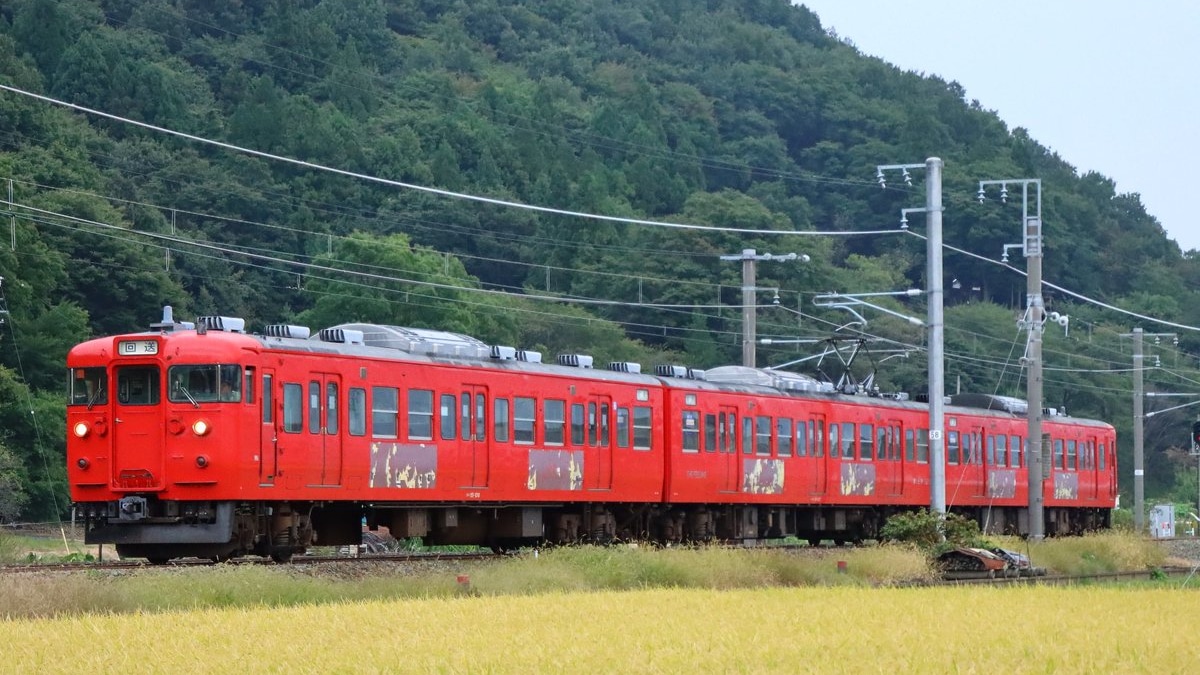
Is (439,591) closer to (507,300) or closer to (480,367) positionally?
(480,367)

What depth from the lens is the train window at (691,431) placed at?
3316 centimetres

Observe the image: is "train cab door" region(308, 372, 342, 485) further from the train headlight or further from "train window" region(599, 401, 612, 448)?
"train window" region(599, 401, 612, 448)

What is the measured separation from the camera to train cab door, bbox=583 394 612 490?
→ 100 ft

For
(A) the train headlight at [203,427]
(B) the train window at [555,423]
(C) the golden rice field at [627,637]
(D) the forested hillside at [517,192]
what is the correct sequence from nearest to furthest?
(C) the golden rice field at [627,637] → (A) the train headlight at [203,427] → (B) the train window at [555,423] → (D) the forested hillside at [517,192]

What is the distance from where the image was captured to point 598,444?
3075cm

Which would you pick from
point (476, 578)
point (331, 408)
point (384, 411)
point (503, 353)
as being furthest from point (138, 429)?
point (503, 353)

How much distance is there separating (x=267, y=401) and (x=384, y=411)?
2483mm

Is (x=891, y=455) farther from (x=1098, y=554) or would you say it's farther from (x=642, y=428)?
(x=642, y=428)

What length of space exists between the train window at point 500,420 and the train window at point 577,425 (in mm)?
1857

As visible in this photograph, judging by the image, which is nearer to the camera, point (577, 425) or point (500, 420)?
point (500, 420)

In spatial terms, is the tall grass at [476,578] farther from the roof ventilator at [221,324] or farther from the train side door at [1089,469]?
the train side door at [1089,469]

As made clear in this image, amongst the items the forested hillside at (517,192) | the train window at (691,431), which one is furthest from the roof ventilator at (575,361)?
the forested hillside at (517,192)

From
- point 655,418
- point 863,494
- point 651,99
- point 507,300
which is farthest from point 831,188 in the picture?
point 655,418

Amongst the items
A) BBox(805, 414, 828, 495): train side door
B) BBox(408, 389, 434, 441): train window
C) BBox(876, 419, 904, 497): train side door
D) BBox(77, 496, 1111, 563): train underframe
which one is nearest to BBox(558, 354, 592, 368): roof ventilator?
BBox(77, 496, 1111, 563): train underframe
